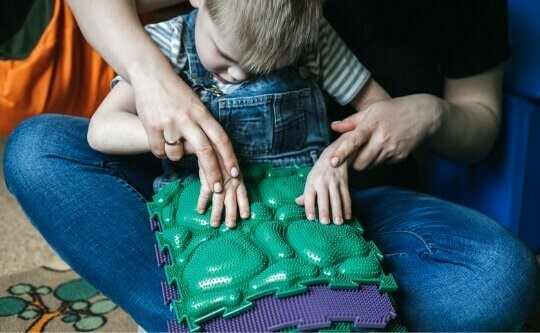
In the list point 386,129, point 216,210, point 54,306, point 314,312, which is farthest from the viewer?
point 54,306

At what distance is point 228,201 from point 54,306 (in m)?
0.59

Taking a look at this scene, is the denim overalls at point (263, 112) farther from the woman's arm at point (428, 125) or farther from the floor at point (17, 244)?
the floor at point (17, 244)

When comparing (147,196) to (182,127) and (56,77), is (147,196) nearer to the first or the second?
(182,127)

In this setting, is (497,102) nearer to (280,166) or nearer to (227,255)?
(280,166)

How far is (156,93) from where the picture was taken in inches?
30.8

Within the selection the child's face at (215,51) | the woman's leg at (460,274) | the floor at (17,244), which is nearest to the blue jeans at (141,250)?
the woman's leg at (460,274)

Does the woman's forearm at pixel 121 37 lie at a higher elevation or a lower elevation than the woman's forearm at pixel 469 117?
higher

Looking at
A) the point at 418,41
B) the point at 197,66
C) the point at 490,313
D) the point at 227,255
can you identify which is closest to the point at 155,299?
the point at 227,255

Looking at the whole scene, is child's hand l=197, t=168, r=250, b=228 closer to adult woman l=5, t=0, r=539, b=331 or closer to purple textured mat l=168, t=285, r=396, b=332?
adult woman l=5, t=0, r=539, b=331

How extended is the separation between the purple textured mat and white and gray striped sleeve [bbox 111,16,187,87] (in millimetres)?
389

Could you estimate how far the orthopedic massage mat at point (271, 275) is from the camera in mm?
653

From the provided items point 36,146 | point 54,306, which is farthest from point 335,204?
point 54,306

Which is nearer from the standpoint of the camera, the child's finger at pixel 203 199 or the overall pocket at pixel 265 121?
the child's finger at pixel 203 199

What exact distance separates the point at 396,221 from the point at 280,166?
0.21m
